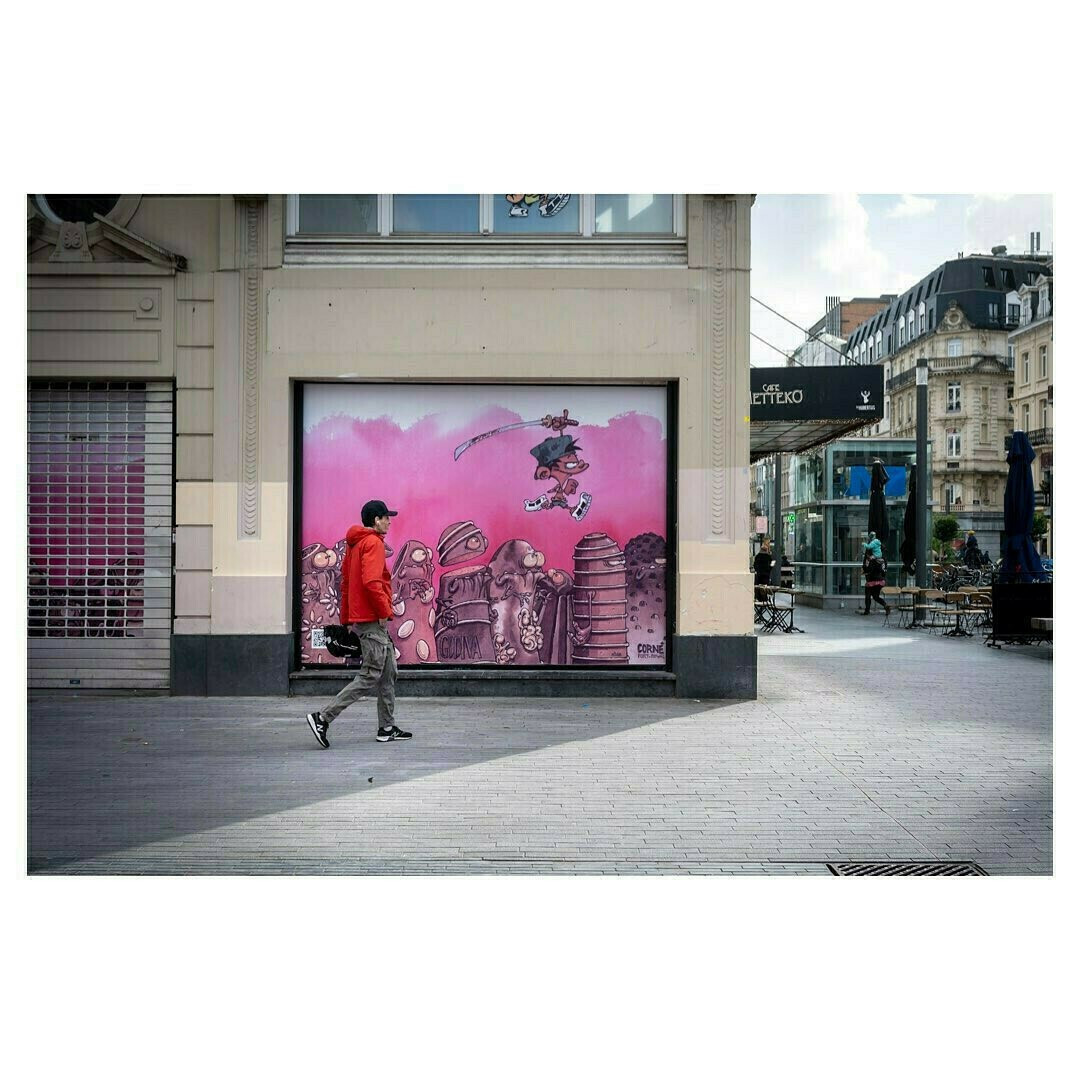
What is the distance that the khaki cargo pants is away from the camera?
8688mm

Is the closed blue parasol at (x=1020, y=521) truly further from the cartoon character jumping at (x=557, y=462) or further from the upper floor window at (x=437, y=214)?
the upper floor window at (x=437, y=214)

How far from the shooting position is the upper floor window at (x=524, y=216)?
1119 cm

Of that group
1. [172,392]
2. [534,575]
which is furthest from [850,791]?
[172,392]

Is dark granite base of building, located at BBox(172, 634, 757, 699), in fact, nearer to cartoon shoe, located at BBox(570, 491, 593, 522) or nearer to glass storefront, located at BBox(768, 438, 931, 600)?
cartoon shoe, located at BBox(570, 491, 593, 522)

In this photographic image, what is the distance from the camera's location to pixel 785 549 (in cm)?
3281

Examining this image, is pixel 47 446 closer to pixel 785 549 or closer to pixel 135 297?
pixel 135 297

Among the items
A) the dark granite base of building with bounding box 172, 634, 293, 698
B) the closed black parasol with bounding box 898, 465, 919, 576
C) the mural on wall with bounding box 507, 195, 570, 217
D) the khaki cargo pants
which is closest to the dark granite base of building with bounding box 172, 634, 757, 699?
the dark granite base of building with bounding box 172, 634, 293, 698

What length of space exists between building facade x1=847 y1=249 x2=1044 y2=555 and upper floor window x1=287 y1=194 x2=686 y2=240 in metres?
67.1

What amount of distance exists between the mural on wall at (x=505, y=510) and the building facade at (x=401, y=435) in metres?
0.02

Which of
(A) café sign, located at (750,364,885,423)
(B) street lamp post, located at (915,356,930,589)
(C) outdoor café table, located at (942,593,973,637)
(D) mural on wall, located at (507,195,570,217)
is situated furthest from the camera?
(B) street lamp post, located at (915,356,930,589)

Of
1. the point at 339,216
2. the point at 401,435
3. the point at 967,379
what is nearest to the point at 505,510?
the point at 401,435

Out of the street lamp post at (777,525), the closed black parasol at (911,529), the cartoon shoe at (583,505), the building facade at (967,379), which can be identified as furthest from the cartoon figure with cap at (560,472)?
the building facade at (967,379)

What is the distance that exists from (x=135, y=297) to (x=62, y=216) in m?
1.14

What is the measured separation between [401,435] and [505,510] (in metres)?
1.33
